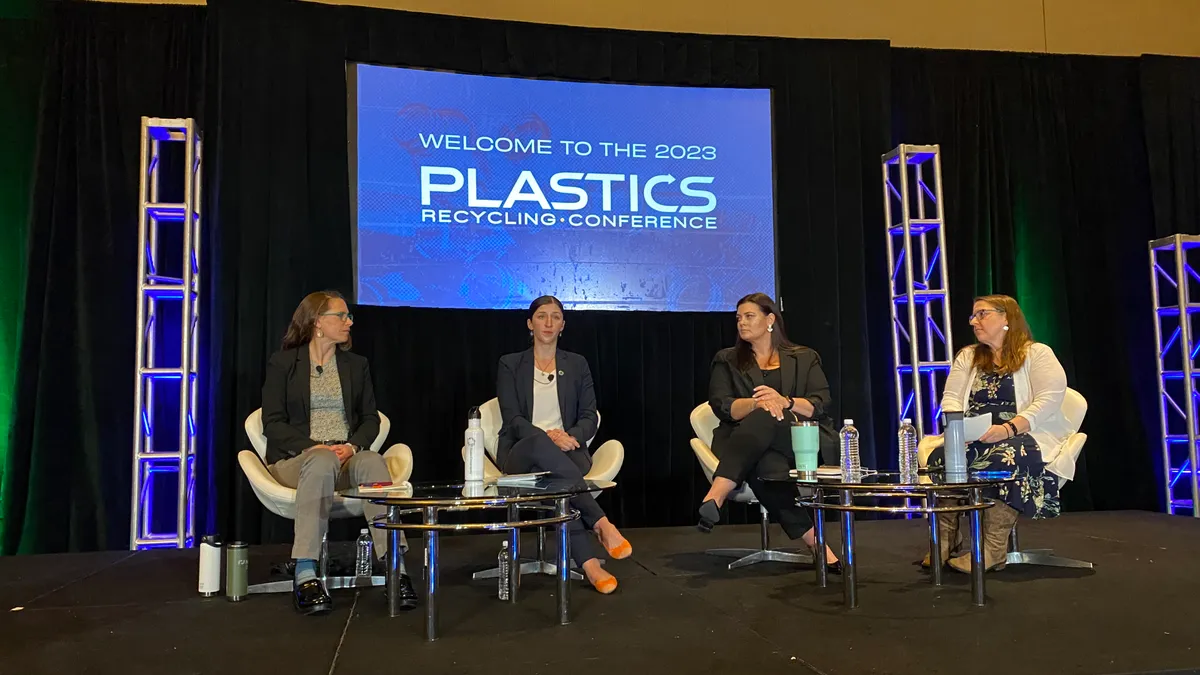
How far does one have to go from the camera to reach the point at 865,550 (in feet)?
12.6

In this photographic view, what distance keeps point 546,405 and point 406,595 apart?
118 cm

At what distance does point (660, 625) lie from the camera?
8.09 ft

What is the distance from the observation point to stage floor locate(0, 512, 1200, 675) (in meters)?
2.07

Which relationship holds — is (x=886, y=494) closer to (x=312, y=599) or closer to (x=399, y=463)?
(x=312, y=599)

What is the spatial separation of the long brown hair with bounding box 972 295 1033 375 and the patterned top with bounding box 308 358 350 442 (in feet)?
8.05

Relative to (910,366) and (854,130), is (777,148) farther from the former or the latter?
(910,366)

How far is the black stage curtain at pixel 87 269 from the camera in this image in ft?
14.6

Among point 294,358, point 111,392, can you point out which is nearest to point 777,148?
point 294,358

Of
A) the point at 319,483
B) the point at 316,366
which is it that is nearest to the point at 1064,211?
the point at 316,366

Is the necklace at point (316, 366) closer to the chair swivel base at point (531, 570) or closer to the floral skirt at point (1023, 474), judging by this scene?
the chair swivel base at point (531, 570)

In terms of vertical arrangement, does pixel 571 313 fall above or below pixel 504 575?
above

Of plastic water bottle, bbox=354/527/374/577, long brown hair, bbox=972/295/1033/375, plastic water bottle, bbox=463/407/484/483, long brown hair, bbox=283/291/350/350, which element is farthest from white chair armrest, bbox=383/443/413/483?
long brown hair, bbox=972/295/1033/375

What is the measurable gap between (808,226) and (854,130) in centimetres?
66

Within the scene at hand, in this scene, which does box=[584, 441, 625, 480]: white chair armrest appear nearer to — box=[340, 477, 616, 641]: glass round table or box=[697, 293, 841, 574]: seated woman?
box=[697, 293, 841, 574]: seated woman
